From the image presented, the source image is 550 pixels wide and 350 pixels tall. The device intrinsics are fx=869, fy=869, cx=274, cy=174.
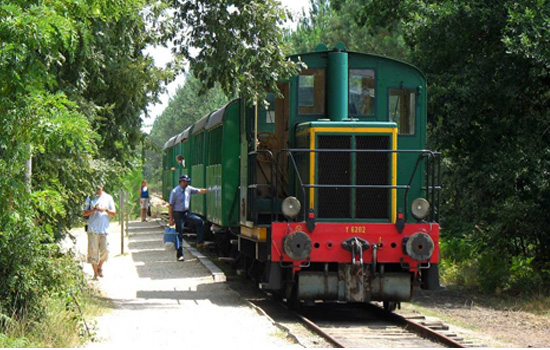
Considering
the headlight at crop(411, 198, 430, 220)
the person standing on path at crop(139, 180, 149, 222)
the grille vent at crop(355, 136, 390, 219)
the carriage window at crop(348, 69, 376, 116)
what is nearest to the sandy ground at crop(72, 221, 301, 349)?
the grille vent at crop(355, 136, 390, 219)

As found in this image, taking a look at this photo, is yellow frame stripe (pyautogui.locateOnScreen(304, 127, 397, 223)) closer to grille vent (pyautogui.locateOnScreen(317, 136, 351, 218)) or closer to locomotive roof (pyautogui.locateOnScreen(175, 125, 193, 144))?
grille vent (pyautogui.locateOnScreen(317, 136, 351, 218))

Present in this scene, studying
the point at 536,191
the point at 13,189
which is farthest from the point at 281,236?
the point at 536,191

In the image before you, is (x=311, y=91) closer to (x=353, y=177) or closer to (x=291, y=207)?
(x=353, y=177)

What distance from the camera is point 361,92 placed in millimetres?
12523

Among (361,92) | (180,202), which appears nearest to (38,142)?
(361,92)

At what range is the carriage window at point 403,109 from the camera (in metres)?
12.5

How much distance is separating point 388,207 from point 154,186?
66.2m

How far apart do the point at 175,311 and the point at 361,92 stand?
4070 millimetres

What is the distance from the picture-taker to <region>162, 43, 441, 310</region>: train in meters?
11.4

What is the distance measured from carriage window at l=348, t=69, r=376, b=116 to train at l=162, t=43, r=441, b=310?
1 centimetres

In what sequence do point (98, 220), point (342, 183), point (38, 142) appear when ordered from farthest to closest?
1. point (98, 220)
2. point (342, 183)
3. point (38, 142)

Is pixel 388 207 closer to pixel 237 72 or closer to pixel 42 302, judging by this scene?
pixel 237 72

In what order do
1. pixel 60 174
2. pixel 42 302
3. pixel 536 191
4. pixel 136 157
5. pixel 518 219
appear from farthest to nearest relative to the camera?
pixel 136 157 < pixel 518 219 < pixel 536 191 < pixel 60 174 < pixel 42 302

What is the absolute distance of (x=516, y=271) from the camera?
15727 millimetres
